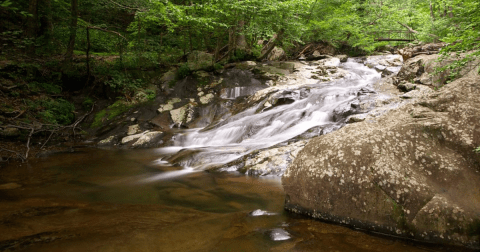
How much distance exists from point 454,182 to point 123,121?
11004 mm

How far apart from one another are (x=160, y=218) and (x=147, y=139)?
6788 mm

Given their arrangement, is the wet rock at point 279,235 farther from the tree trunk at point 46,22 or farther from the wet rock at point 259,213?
the tree trunk at point 46,22

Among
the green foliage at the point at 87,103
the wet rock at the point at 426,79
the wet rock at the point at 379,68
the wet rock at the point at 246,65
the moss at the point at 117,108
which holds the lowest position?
the moss at the point at 117,108

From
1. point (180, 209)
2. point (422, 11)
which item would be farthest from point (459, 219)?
point (422, 11)

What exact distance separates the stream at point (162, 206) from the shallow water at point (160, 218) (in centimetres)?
1

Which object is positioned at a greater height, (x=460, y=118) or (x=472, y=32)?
(x=472, y=32)

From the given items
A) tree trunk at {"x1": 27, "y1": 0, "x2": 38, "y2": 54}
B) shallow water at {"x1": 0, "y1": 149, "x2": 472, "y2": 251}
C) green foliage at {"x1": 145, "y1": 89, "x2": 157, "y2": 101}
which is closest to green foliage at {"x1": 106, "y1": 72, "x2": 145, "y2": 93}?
green foliage at {"x1": 145, "y1": 89, "x2": 157, "y2": 101}

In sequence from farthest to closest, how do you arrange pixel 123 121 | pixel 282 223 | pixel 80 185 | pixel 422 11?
pixel 422 11 → pixel 123 121 → pixel 80 185 → pixel 282 223

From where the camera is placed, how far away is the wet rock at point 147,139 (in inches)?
365

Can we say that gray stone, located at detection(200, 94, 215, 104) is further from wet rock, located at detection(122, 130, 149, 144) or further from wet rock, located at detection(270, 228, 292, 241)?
wet rock, located at detection(270, 228, 292, 241)

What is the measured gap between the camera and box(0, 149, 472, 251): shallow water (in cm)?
248

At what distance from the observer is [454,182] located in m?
2.62

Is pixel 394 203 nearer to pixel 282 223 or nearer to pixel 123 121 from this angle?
pixel 282 223

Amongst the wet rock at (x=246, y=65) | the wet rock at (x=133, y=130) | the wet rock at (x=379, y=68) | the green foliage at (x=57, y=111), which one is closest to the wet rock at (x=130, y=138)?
the wet rock at (x=133, y=130)
